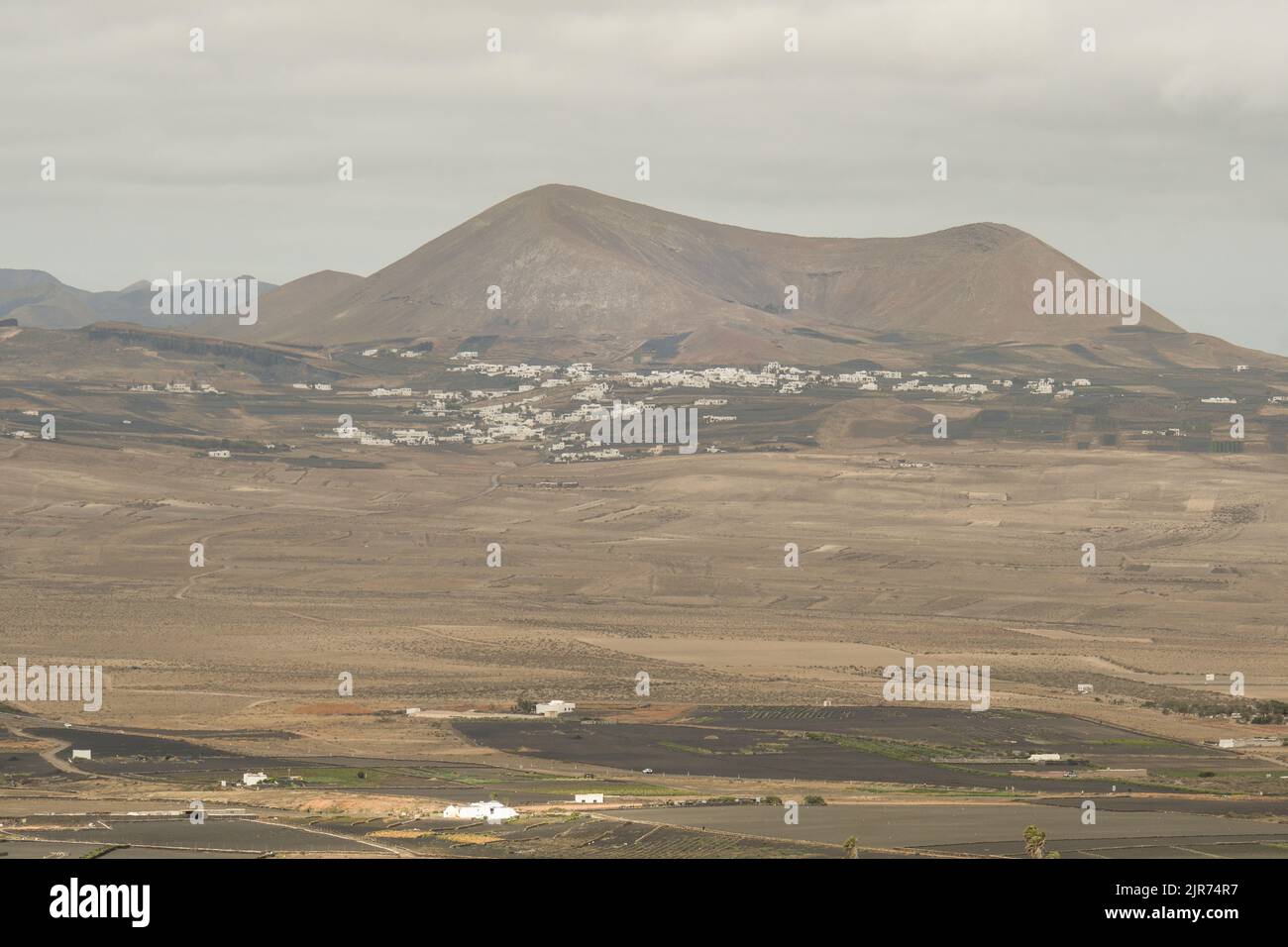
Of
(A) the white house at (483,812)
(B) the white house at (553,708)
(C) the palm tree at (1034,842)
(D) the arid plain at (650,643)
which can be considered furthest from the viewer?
(B) the white house at (553,708)

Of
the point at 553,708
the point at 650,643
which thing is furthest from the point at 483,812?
the point at 650,643

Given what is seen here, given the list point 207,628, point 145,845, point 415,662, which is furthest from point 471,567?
point 145,845

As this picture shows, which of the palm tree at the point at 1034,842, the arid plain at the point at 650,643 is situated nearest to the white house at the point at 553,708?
the arid plain at the point at 650,643

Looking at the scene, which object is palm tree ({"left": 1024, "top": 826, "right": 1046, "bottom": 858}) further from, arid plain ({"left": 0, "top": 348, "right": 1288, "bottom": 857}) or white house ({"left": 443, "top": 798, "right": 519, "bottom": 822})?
white house ({"left": 443, "top": 798, "right": 519, "bottom": 822})

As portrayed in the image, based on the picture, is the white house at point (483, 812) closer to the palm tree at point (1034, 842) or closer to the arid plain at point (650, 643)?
the arid plain at point (650, 643)

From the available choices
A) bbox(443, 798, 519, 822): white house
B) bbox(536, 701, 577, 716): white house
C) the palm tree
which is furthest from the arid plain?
the palm tree

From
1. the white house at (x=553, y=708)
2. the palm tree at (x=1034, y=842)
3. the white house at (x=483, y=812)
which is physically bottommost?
the white house at (x=553, y=708)

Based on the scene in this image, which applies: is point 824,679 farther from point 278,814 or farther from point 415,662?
point 278,814

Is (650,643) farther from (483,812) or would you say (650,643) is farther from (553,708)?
(483,812)
